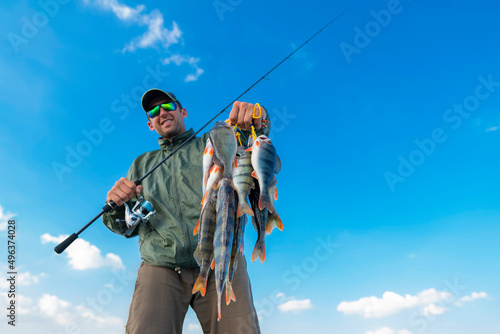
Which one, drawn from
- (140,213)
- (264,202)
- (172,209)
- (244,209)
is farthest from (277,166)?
(140,213)

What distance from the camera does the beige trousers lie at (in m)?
4.16

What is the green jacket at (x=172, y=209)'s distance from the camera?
14.1 ft

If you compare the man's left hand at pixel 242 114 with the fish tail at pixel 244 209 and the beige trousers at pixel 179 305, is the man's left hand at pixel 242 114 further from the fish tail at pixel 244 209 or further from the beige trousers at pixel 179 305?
the beige trousers at pixel 179 305

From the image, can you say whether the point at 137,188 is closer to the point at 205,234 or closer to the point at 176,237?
the point at 176,237

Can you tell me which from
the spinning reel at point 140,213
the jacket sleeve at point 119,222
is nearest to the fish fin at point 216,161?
the spinning reel at point 140,213

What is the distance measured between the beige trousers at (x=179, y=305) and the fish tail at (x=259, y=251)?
0.91 metres

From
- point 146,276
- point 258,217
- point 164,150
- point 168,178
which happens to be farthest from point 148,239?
point 258,217

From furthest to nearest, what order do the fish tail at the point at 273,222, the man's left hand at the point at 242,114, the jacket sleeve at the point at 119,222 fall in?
1. the jacket sleeve at the point at 119,222
2. the man's left hand at the point at 242,114
3. the fish tail at the point at 273,222

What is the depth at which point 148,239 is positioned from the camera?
452 cm

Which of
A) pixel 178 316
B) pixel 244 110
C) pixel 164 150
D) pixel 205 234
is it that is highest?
pixel 164 150

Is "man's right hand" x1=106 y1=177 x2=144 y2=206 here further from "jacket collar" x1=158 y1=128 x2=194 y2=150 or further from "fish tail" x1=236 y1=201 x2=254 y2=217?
"fish tail" x1=236 y1=201 x2=254 y2=217

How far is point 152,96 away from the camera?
525 centimetres

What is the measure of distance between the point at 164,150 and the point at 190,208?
108 cm

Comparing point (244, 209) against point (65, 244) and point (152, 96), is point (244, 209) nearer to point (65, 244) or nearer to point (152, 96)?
point (65, 244)
